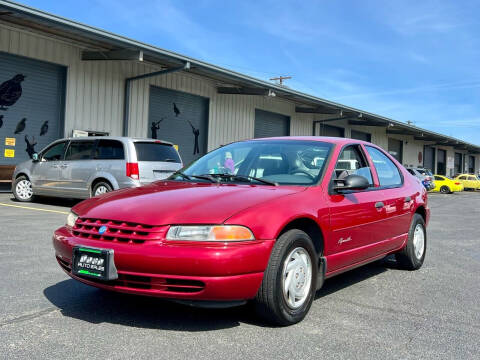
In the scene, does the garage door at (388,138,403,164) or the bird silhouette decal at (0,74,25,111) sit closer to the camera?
the bird silhouette decal at (0,74,25,111)

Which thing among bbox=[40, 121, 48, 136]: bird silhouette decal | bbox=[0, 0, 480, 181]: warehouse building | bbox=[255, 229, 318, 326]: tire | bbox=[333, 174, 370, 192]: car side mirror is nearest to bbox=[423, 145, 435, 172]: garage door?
bbox=[0, 0, 480, 181]: warehouse building

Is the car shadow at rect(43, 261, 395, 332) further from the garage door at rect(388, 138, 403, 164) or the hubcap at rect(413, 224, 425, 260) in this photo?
the garage door at rect(388, 138, 403, 164)

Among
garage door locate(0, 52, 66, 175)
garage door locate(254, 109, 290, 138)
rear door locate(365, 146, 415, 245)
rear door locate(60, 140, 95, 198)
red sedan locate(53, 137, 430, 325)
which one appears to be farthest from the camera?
garage door locate(254, 109, 290, 138)

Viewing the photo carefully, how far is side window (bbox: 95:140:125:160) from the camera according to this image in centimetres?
1041

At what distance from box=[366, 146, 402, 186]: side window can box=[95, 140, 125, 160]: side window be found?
6279mm

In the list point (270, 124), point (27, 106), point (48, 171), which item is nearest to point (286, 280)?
point (48, 171)

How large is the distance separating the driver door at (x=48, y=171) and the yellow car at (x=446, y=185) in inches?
1097

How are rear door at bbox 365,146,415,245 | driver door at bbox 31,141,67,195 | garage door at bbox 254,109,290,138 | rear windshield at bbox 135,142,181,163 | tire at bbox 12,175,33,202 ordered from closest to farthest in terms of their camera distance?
rear door at bbox 365,146,415,245 → rear windshield at bbox 135,142,181,163 → driver door at bbox 31,141,67,195 → tire at bbox 12,175,33,202 → garage door at bbox 254,109,290,138

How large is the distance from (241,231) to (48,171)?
961cm

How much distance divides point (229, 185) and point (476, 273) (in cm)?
336

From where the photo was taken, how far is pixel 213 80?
72.3 ft

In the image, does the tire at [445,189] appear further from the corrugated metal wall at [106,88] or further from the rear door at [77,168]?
the rear door at [77,168]

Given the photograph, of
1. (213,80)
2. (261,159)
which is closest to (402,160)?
(213,80)

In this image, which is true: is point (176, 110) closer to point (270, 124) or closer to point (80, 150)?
point (270, 124)
